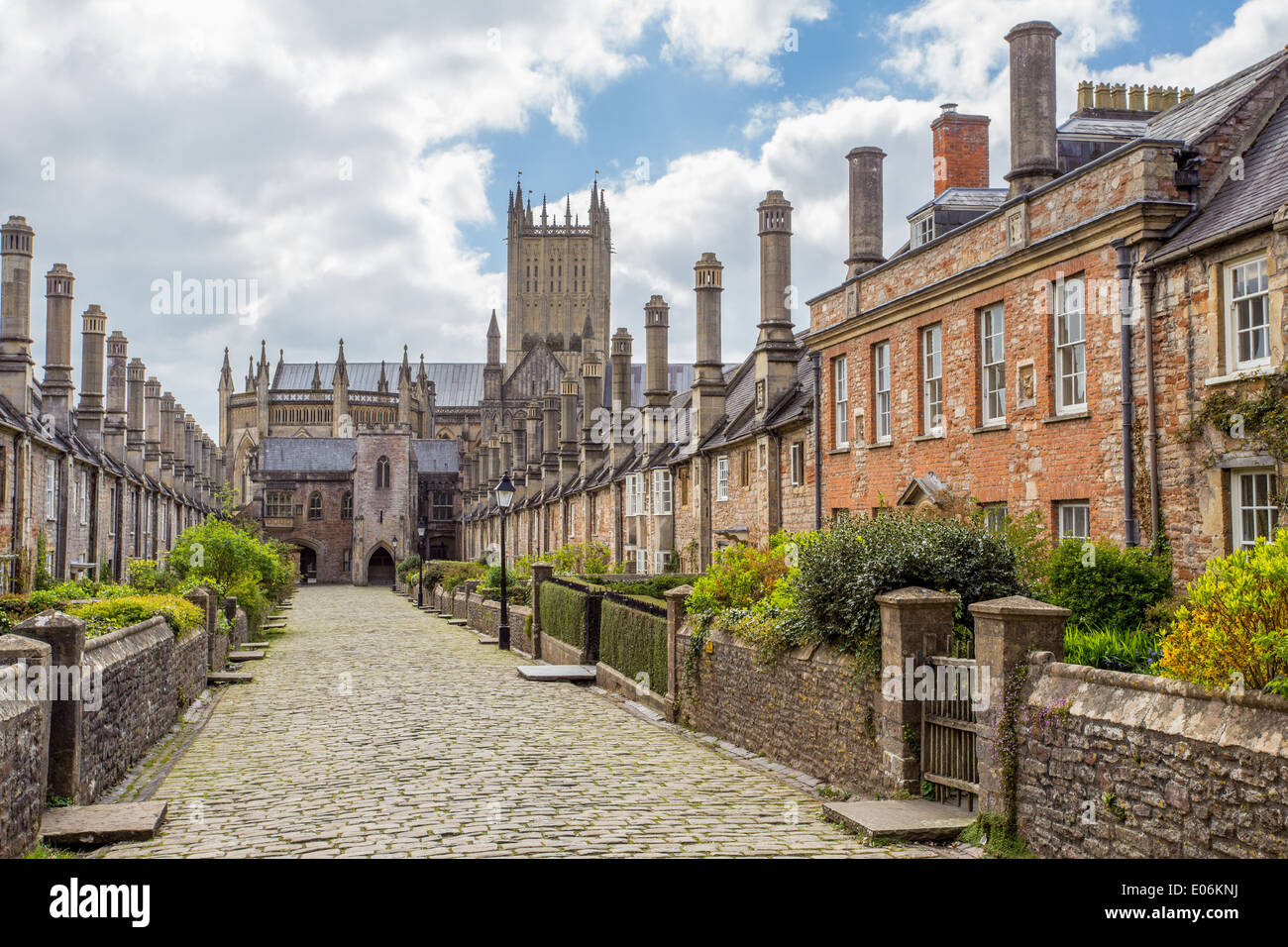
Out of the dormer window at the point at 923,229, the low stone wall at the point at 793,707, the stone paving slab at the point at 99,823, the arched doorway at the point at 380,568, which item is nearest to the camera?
the stone paving slab at the point at 99,823

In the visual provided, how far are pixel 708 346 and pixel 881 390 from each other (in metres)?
11.8

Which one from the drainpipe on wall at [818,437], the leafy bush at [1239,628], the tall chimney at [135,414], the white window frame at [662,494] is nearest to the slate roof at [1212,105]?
the drainpipe on wall at [818,437]

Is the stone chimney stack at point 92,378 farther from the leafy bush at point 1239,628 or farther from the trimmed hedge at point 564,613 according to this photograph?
the leafy bush at point 1239,628

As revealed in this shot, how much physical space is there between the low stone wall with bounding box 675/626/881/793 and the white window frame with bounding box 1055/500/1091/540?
5.02 m

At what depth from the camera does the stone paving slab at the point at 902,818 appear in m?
8.41

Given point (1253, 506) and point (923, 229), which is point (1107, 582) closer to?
point (1253, 506)

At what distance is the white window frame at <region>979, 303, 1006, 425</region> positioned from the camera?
17.3m

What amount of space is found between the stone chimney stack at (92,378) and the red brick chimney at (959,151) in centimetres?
3316

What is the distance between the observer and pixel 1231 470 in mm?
12695

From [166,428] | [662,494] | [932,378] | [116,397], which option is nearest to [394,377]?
[166,428]

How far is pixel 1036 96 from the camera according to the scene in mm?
17328

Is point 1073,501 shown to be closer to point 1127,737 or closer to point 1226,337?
point 1226,337

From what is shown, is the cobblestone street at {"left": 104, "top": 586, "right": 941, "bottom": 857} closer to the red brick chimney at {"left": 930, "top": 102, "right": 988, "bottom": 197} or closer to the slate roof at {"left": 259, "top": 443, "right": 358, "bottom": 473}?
the red brick chimney at {"left": 930, "top": 102, "right": 988, "bottom": 197}

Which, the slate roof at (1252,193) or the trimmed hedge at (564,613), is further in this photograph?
the trimmed hedge at (564,613)
